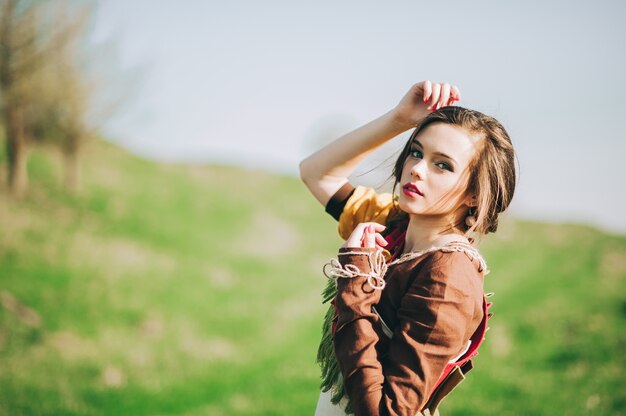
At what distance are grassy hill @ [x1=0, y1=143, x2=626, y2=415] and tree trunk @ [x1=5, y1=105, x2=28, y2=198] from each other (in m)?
0.51

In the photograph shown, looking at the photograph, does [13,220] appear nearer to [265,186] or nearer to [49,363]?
[49,363]

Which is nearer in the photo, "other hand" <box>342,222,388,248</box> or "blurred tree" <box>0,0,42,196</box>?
"other hand" <box>342,222,388,248</box>

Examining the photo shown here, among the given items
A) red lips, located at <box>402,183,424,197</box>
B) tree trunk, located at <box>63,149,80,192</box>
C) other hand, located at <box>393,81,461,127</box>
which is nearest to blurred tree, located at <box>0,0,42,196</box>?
tree trunk, located at <box>63,149,80,192</box>

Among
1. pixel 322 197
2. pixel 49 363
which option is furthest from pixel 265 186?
pixel 322 197

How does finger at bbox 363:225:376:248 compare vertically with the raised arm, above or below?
below

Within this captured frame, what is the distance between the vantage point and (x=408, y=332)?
1785 mm

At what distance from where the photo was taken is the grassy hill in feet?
24.7

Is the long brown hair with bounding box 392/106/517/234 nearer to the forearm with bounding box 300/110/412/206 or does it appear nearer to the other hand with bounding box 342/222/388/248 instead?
the forearm with bounding box 300/110/412/206

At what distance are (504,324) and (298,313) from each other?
5.81 metres

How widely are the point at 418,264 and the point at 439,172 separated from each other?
1.29ft

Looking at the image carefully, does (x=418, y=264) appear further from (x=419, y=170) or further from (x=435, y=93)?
(x=435, y=93)

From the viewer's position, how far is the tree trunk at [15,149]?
564 inches

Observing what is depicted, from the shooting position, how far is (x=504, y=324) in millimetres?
13703

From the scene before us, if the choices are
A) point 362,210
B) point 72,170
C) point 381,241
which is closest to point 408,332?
point 381,241
